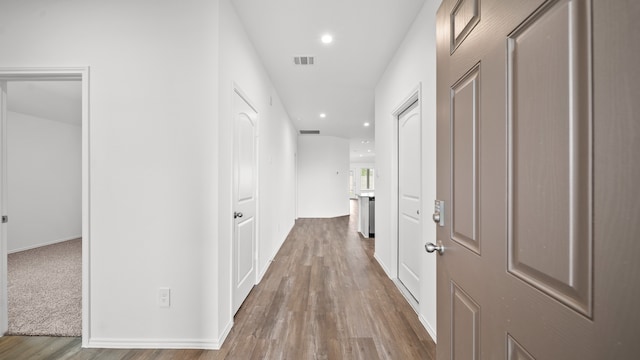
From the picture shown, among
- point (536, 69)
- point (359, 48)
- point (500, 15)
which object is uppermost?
point (359, 48)

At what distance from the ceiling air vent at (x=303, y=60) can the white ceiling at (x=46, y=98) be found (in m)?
2.72

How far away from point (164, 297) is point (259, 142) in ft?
6.26

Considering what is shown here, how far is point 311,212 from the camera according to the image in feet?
27.5

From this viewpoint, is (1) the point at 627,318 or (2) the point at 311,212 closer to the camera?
(1) the point at 627,318

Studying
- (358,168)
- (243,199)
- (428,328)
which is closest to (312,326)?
(428,328)

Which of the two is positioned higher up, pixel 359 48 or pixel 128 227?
pixel 359 48

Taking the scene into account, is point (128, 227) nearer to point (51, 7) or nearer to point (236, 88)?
point (236, 88)

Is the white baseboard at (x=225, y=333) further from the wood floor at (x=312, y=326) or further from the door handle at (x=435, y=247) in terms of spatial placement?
the door handle at (x=435, y=247)

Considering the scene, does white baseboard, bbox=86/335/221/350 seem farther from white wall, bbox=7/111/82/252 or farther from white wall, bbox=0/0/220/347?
white wall, bbox=7/111/82/252

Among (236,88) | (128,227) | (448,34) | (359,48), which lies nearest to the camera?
(448,34)

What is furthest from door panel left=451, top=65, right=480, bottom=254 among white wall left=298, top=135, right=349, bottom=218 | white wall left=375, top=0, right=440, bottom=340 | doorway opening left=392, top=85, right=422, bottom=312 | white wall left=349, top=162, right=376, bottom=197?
white wall left=349, top=162, right=376, bottom=197

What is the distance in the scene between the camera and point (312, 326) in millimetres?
2166

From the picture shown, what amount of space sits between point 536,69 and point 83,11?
2754 millimetres

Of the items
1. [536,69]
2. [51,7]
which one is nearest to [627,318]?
[536,69]
